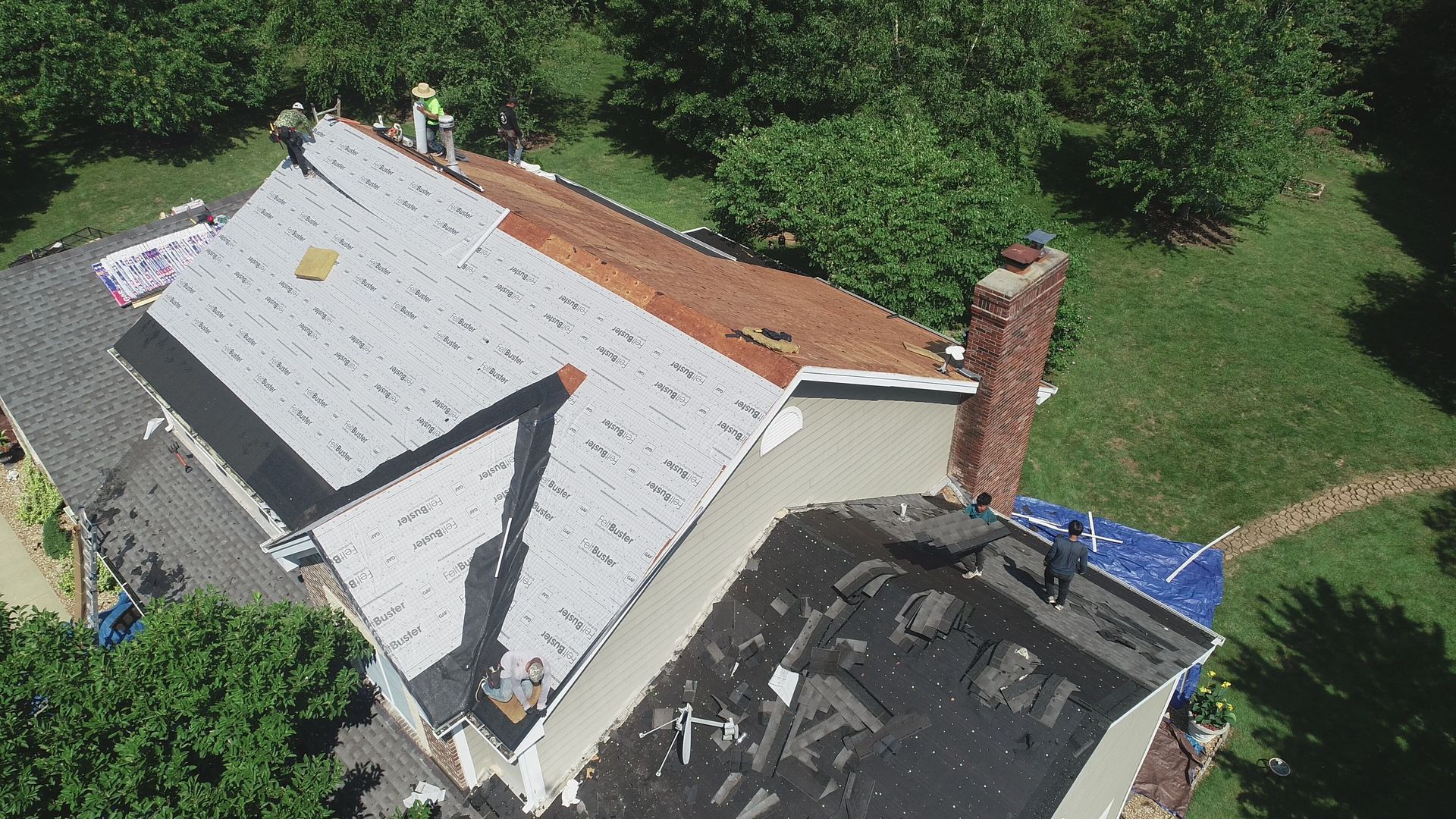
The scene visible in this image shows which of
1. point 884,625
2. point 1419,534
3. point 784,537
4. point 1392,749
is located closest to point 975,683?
point 884,625

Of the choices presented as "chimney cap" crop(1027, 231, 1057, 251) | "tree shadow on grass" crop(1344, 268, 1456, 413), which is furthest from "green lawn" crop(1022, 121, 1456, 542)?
"chimney cap" crop(1027, 231, 1057, 251)

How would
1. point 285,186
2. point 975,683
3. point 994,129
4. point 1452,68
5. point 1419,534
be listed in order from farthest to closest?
point 1452,68 < point 994,129 < point 1419,534 < point 285,186 < point 975,683

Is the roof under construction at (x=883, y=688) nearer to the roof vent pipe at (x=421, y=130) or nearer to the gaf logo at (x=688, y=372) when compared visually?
the gaf logo at (x=688, y=372)

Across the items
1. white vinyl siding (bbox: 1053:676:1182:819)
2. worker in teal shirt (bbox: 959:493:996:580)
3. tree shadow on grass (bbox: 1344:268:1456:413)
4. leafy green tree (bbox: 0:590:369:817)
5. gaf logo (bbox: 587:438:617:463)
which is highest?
gaf logo (bbox: 587:438:617:463)

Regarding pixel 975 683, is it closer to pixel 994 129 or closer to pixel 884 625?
pixel 884 625

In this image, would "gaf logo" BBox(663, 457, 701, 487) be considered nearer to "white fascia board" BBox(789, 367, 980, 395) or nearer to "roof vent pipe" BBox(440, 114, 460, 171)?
"white fascia board" BBox(789, 367, 980, 395)

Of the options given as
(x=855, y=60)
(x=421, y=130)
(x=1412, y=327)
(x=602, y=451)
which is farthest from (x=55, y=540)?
(x=1412, y=327)

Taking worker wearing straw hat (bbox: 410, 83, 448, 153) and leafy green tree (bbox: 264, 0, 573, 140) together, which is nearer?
worker wearing straw hat (bbox: 410, 83, 448, 153)
